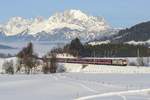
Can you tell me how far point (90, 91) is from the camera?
48.6 m

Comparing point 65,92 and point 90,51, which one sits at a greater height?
point 90,51

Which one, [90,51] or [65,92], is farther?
[90,51]

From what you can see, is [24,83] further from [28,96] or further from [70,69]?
[70,69]

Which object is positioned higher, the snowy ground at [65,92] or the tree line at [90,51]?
the tree line at [90,51]

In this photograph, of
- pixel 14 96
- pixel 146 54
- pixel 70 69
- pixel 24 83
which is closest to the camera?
pixel 14 96

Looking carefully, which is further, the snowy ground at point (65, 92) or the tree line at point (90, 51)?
the tree line at point (90, 51)

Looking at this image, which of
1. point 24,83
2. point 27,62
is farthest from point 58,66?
point 24,83

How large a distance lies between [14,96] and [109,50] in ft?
519

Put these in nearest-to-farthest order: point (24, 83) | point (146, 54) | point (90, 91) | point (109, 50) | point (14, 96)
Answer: point (14, 96), point (90, 91), point (24, 83), point (146, 54), point (109, 50)

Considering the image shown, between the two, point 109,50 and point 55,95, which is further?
point 109,50

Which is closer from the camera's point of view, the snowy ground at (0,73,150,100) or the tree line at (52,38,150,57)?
the snowy ground at (0,73,150,100)

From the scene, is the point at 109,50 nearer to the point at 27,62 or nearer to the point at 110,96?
the point at 27,62

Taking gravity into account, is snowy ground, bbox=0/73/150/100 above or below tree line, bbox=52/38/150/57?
below

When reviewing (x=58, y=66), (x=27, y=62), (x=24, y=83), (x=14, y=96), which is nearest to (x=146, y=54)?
(x=58, y=66)
